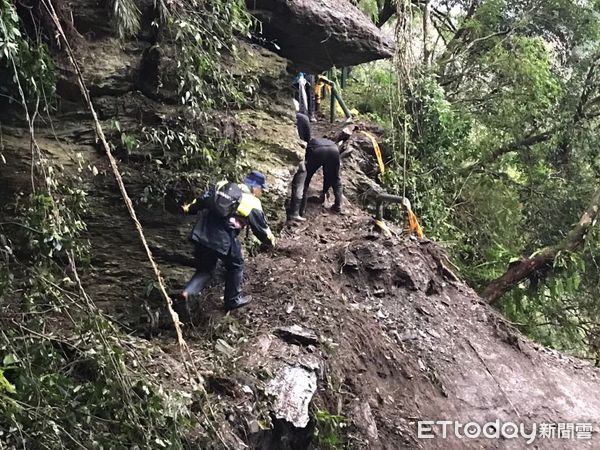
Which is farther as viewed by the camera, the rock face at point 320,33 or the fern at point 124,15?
the rock face at point 320,33

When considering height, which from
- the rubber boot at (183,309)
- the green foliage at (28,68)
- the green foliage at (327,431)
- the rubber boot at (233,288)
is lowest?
the green foliage at (327,431)

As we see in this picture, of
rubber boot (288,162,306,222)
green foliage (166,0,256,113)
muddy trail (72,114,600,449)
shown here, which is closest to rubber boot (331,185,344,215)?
muddy trail (72,114,600,449)

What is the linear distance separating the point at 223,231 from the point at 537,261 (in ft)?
21.3

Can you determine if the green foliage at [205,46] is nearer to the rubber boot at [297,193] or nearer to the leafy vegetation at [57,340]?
the leafy vegetation at [57,340]

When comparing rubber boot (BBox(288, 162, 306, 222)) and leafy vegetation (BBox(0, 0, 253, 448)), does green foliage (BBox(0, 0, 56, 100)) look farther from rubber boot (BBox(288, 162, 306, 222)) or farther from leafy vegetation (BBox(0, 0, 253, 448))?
rubber boot (BBox(288, 162, 306, 222))

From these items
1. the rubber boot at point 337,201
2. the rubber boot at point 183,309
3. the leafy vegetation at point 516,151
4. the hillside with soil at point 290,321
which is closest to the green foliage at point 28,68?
the hillside with soil at point 290,321

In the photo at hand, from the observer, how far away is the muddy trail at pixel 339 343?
19.8 feet

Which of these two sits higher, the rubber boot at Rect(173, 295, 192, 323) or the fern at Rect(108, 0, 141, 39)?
the fern at Rect(108, 0, 141, 39)

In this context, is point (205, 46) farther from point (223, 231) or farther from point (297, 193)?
point (297, 193)

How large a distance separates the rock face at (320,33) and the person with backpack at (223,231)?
3170mm

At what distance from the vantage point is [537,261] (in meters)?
10.8

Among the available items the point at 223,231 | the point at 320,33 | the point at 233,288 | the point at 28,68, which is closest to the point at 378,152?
the point at 320,33

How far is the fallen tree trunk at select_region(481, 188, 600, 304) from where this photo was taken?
35.3ft

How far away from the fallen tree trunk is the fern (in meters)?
7.19
